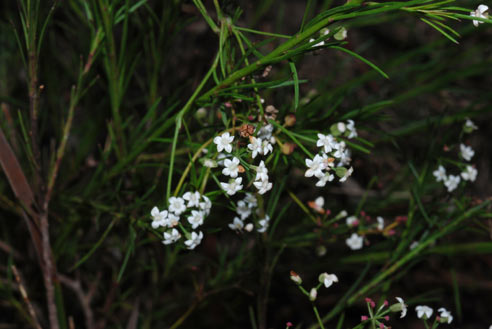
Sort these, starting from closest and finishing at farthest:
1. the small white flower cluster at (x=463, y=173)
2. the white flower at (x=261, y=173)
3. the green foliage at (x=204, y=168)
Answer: the white flower at (x=261, y=173)
the green foliage at (x=204, y=168)
the small white flower cluster at (x=463, y=173)

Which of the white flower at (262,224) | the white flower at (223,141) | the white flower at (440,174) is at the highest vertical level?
the white flower at (223,141)

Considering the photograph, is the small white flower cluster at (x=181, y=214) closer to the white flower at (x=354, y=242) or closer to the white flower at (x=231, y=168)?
the white flower at (x=231, y=168)

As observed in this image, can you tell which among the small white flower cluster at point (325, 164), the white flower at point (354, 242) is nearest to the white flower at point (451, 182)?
the white flower at point (354, 242)

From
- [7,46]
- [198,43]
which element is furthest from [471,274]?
[7,46]

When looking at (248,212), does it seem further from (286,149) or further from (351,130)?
(351,130)

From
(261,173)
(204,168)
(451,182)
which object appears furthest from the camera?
(451,182)

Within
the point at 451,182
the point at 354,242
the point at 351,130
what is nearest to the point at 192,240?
the point at 351,130

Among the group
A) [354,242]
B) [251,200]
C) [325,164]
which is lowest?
[354,242]

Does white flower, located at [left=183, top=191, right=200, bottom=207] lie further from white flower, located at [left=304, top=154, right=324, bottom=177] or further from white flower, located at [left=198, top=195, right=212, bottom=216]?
white flower, located at [left=304, top=154, right=324, bottom=177]

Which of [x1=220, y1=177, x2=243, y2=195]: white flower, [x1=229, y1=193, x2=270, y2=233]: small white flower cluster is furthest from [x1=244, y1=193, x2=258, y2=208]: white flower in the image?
[x1=220, y1=177, x2=243, y2=195]: white flower

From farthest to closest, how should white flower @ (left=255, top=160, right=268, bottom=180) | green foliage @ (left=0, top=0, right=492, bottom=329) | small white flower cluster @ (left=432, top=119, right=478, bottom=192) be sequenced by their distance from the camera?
small white flower cluster @ (left=432, top=119, right=478, bottom=192), green foliage @ (left=0, top=0, right=492, bottom=329), white flower @ (left=255, top=160, right=268, bottom=180)
